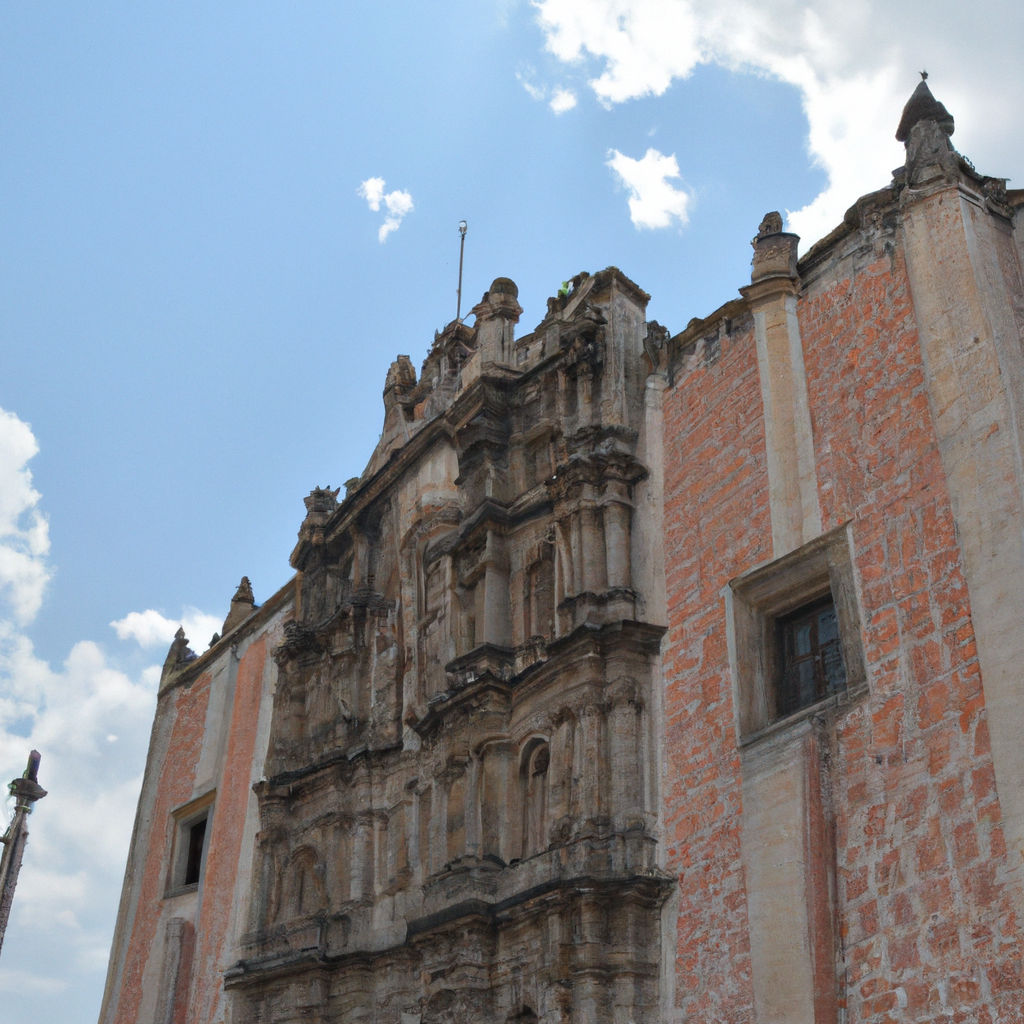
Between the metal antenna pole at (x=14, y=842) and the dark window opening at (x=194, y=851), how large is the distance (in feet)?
8.19

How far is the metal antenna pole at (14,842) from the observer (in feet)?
52.4

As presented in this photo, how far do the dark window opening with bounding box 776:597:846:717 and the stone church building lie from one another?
0.11 ft

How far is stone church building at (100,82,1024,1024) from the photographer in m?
8.76

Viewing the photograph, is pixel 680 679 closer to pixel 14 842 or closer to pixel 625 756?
pixel 625 756

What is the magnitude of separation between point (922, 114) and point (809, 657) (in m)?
4.56

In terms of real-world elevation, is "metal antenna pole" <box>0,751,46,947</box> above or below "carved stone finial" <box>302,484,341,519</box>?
below

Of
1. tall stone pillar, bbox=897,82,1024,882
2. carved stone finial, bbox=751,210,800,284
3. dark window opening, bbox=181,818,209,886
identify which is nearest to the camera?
tall stone pillar, bbox=897,82,1024,882

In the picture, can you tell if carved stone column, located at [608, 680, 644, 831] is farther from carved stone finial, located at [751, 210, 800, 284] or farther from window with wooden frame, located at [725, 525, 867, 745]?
carved stone finial, located at [751, 210, 800, 284]

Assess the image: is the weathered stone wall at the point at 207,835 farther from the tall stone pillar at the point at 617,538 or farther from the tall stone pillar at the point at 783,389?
the tall stone pillar at the point at 783,389

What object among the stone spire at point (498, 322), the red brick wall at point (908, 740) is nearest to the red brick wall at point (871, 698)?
the red brick wall at point (908, 740)

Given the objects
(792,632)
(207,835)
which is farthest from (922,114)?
(207,835)

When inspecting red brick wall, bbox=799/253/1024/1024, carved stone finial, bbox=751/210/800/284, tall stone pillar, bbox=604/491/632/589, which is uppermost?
carved stone finial, bbox=751/210/800/284

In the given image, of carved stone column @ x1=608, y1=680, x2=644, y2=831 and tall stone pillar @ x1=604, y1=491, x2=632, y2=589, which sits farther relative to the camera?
tall stone pillar @ x1=604, y1=491, x2=632, y2=589

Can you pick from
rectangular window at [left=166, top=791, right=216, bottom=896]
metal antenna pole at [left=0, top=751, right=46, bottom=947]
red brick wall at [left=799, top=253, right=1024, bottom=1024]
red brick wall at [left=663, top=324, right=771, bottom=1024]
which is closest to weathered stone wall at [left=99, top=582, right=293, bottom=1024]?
rectangular window at [left=166, top=791, right=216, bottom=896]
